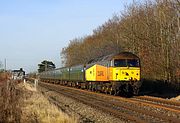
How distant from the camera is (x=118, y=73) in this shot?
90.6ft

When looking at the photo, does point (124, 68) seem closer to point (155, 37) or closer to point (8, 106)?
point (155, 37)


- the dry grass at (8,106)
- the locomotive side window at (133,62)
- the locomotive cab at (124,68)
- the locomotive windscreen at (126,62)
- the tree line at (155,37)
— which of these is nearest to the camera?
the dry grass at (8,106)

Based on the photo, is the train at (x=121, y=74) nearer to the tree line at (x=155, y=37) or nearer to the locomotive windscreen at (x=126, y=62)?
the locomotive windscreen at (x=126, y=62)

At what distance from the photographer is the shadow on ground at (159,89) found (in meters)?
31.2

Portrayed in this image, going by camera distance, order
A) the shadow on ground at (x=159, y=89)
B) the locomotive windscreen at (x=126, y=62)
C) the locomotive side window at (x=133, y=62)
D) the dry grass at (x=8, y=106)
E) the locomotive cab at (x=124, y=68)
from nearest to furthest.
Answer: the dry grass at (x=8, y=106), the locomotive cab at (x=124, y=68), the locomotive windscreen at (x=126, y=62), the locomotive side window at (x=133, y=62), the shadow on ground at (x=159, y=89)

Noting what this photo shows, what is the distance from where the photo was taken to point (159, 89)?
33.5 m

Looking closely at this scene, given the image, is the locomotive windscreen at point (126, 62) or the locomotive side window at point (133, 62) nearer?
the locomotive windscreen at point (126, 62)

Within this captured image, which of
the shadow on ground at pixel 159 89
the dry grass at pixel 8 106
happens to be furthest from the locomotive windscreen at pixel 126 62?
the dry grass at pixel 8 106

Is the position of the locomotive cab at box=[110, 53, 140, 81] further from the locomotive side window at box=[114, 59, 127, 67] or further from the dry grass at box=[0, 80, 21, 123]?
the dry grass at box=[0, 80, 21, 123]

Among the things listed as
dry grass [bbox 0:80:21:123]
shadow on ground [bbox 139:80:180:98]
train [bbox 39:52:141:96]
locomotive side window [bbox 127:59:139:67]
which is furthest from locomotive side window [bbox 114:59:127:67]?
dry grass [bbox 0:80:21:123]

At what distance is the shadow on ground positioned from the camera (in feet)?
102

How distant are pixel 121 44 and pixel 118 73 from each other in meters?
22.6

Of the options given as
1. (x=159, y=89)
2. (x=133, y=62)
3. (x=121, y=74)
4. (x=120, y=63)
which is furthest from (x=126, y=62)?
(x=159, y=89)

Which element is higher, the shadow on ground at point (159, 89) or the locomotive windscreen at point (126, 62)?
the locomotive windscreen at point (126, 62)
